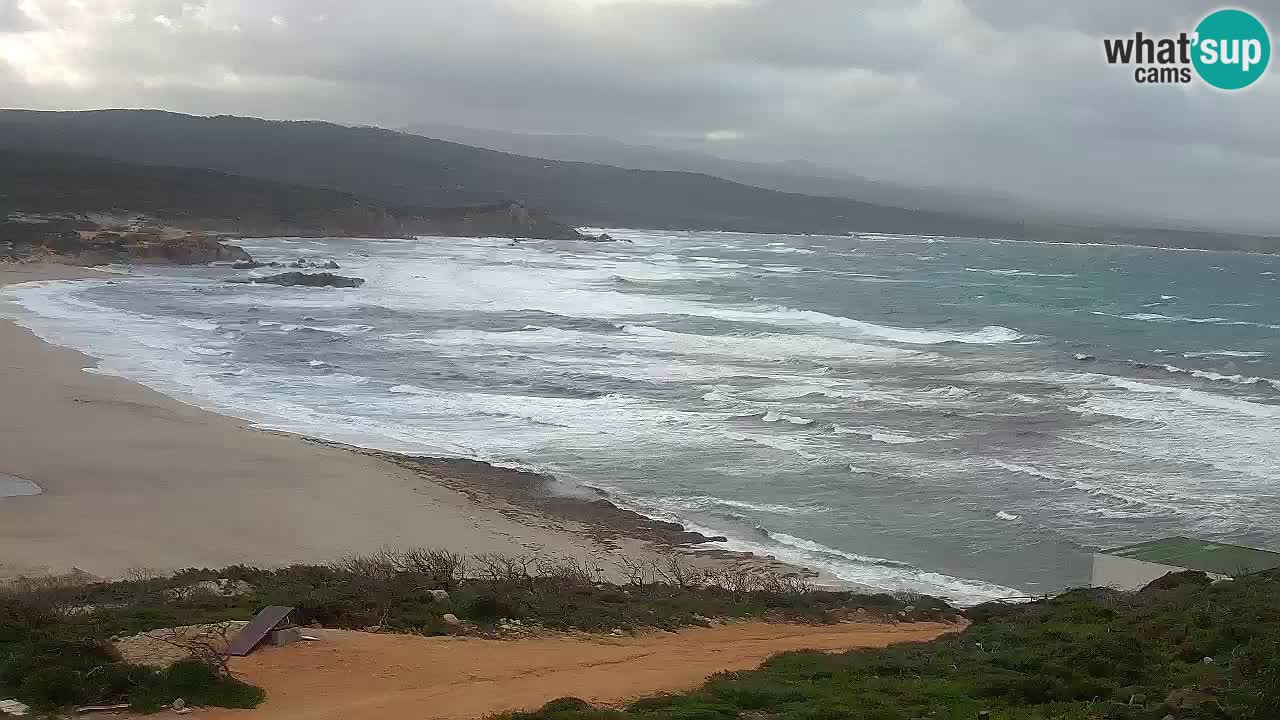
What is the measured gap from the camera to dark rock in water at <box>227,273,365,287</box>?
57.0 meters

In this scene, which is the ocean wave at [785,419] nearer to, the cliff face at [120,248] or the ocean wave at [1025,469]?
the ocean wave at [1025,469]

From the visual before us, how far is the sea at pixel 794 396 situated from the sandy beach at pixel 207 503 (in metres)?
2.12

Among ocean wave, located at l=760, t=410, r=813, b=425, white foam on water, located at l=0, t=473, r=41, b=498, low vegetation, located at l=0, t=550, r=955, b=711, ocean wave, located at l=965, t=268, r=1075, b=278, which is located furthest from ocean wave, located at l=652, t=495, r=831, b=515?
ocean wave, located at l=965, t=268, r=1075, b=278

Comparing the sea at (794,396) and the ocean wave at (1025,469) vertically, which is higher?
the sea at (794,396)

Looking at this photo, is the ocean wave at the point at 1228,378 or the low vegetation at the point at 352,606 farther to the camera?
the ocean wave at the point at 1228,378

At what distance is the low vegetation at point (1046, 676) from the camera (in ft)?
25.2

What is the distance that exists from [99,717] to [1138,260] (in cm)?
12858

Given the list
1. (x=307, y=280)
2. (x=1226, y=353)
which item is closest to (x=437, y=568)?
(x=1226, y=353)

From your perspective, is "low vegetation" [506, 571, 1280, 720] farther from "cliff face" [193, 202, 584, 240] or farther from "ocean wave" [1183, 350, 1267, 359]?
"cliff face" [193, 202, 584, 240]

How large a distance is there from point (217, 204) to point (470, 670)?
9458 cm

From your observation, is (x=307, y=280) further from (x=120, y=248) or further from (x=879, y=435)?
(x=879, y=435)

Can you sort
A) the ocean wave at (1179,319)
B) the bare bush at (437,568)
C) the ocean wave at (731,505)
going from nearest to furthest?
the bare bush at (437,568) → the ocean wave at (731,505) → the ocean wave at (1179,319)

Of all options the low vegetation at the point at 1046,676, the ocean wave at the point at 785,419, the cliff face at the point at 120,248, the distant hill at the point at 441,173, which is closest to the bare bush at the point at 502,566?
the low vegetation at the point at 1046,676

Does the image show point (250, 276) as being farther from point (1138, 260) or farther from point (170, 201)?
point (1138, 260)
